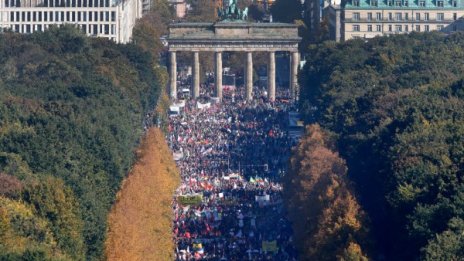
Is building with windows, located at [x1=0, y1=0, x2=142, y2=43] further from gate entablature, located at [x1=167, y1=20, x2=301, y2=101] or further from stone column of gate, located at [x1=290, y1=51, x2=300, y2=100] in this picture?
stone column of gate, located at [x1=290, y1=51, x2=300, y2=100]

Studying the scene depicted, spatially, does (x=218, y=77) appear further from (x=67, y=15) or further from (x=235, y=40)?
(x=67, y=15)

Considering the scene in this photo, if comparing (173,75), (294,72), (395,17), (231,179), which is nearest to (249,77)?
(294,72)

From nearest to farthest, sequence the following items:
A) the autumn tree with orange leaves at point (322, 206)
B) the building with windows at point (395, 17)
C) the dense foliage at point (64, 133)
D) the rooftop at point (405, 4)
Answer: the dense foliage at point (64, 133)
the autumn tree with orange leaves at point (322, 206)
the rooftop at point (405, 4)
the building with windows at point (395, 17)

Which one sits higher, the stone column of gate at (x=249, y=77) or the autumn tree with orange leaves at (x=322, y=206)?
the stone column of gate at (x=249, y=77)

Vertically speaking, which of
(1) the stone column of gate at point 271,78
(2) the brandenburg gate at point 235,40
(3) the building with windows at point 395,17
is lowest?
(1) the stone column of gate at point 271,78

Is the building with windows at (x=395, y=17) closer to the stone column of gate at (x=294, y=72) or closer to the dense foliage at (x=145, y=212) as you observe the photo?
the stone column of gate at (x=294, y=72)

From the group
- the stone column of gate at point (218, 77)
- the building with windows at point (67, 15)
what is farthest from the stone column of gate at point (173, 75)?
the building with windows at point (67, 15)

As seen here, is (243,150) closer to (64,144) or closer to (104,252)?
(64,144)
